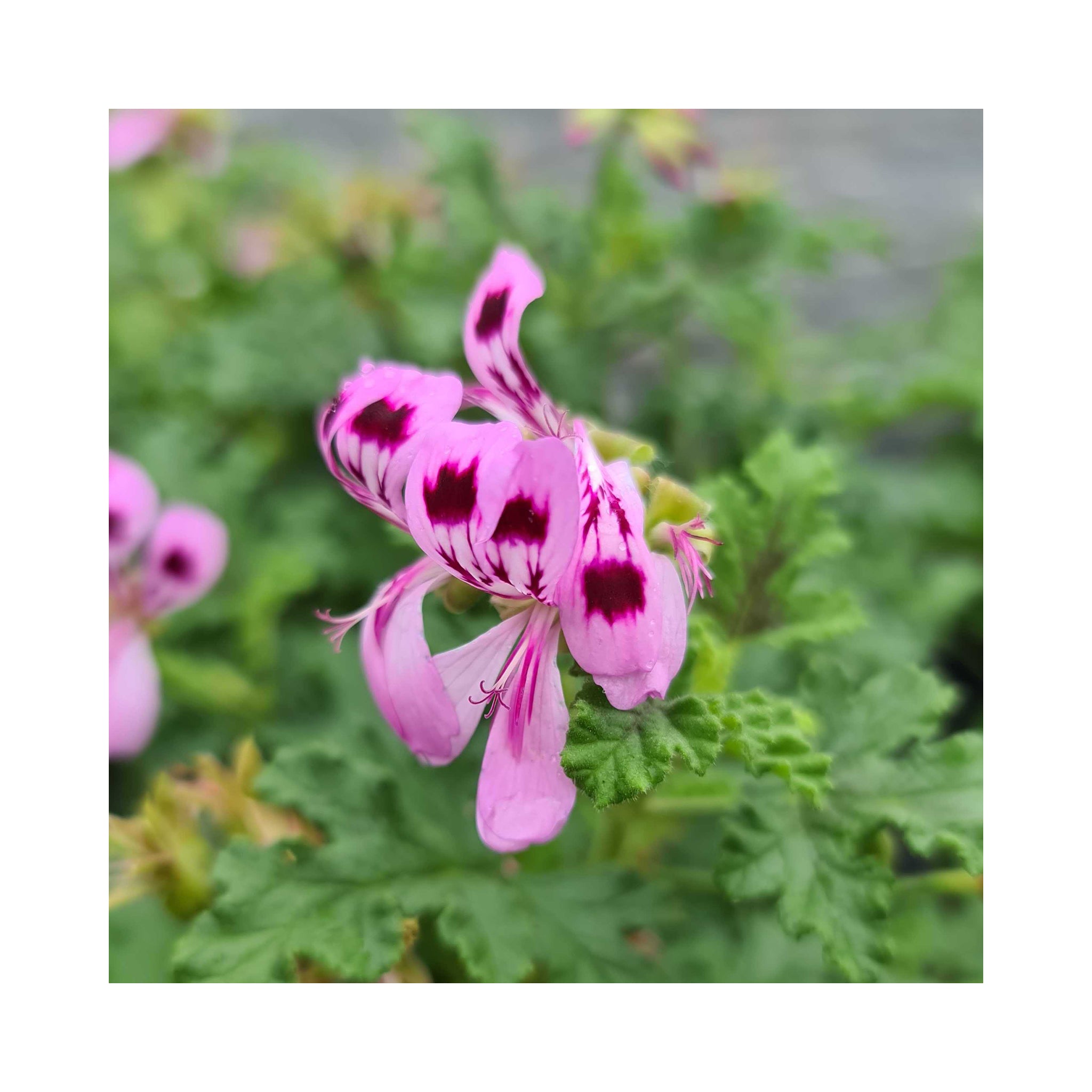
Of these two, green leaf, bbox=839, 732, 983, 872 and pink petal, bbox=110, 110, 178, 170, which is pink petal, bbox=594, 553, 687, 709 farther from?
pink petal, bbox=110, 110, 178, 170

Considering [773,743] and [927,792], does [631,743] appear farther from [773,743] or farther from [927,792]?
[927,792]

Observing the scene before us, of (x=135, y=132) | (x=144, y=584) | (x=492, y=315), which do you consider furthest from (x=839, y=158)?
(x=492, y=315)

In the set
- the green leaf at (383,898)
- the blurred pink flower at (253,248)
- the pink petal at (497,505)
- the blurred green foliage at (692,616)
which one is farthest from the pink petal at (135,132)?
the pink petal at (497,505)

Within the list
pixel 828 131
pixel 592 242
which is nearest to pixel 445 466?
pixel 592 242

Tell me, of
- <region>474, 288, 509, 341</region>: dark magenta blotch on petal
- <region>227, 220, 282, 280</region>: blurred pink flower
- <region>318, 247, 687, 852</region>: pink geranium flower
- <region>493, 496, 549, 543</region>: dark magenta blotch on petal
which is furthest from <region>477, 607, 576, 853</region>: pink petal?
<region>227, 220, 282, 280</region>: blurred pink flower

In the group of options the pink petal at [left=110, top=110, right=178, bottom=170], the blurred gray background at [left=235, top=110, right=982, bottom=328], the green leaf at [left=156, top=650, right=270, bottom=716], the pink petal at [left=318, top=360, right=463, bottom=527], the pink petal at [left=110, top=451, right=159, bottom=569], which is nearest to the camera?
the pink petal at [left=318, top=360, right=463, bottom=527]

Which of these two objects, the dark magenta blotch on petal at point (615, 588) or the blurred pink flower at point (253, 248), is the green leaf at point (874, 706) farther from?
the blurred pink flower at point (253, 248)

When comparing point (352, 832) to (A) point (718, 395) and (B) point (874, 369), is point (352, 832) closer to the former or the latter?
(A) point (718, 395)
